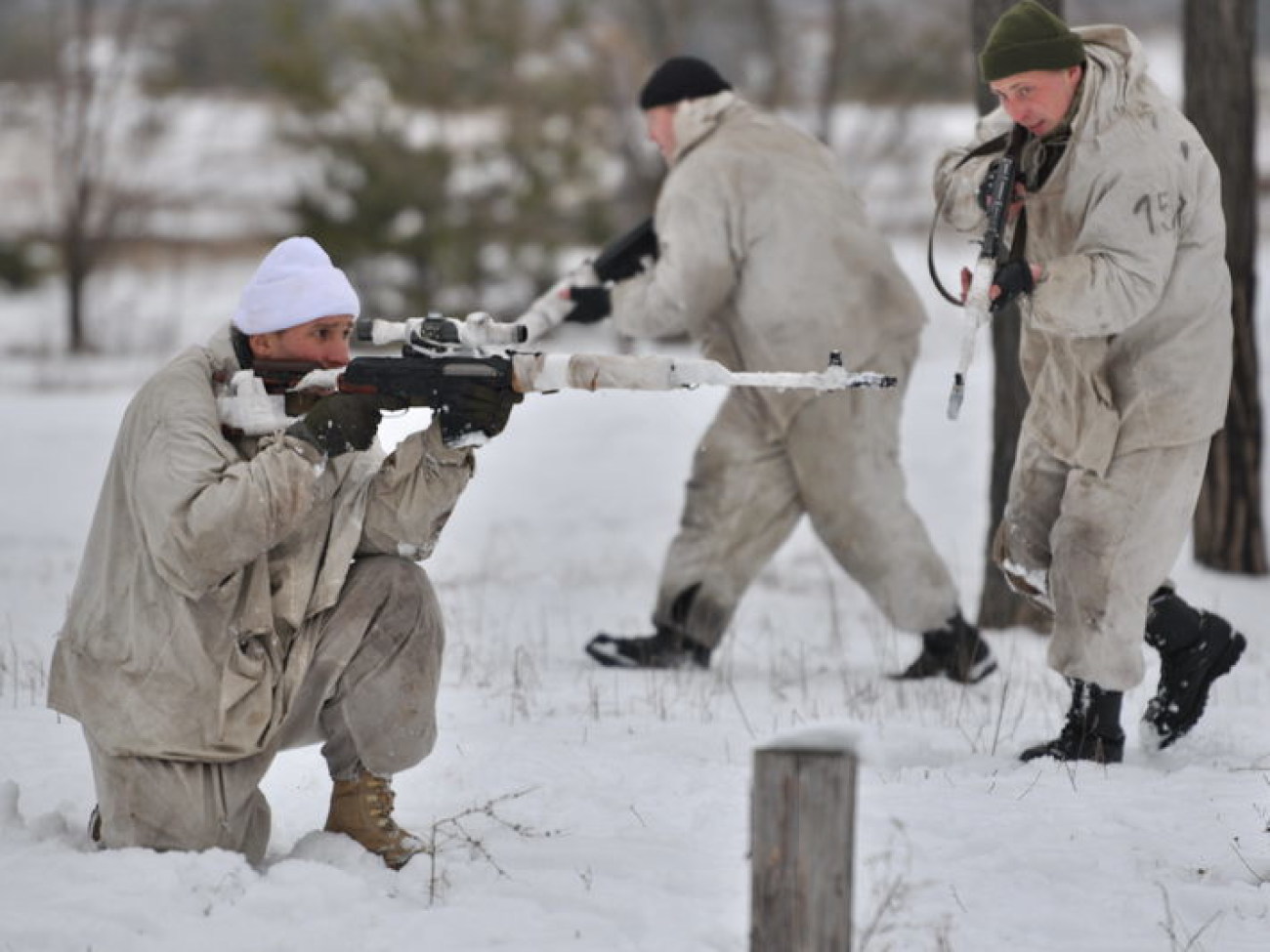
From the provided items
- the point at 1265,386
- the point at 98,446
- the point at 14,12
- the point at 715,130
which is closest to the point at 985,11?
the point at 715,130

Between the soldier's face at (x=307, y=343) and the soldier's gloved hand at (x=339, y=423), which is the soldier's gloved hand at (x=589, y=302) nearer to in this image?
the soldier's face at (x=307, y=343)

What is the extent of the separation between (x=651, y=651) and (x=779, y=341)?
Answer: 118 cm

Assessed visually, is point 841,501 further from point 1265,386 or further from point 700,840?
point 1265,386

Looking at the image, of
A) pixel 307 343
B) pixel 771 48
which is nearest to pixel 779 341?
pixel 307 343

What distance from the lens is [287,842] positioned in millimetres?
4367

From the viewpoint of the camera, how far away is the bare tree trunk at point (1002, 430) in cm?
716

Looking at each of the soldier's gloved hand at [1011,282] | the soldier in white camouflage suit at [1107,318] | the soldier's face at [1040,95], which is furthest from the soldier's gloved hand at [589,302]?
the soldier's gloved hand at [1011,282]

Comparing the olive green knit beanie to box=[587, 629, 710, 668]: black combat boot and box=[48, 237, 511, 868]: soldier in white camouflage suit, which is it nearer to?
box=[48, 237, 511, 868]: soldier in white camouflage suit

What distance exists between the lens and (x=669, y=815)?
460 cm

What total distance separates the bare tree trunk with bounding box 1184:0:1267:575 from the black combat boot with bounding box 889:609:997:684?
2337 mm

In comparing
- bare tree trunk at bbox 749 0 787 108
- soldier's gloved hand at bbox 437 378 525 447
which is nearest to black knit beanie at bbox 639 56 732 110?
soldier's gloved hand at bbox 437 378 525 447

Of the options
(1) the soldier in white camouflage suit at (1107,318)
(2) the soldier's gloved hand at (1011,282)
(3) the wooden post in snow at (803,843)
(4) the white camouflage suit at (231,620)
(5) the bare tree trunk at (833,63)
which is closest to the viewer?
(3) the wooden post in snow at (803,843)

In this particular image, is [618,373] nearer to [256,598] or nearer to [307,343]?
[307,343]

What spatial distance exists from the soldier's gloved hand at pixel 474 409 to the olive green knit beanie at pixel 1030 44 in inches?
64.0
